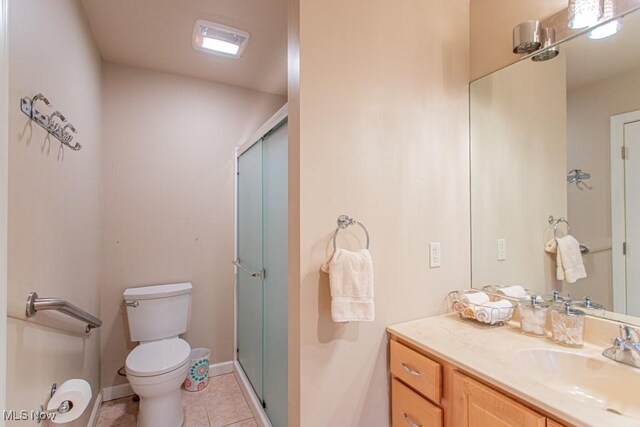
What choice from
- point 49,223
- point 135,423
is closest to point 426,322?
point 49,223

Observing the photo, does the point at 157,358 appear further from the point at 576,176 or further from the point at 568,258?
the point at 576,176

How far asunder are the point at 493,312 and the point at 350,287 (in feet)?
2.30

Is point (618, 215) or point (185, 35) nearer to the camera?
point (618, 215)

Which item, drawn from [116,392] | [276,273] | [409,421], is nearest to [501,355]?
[409,421]

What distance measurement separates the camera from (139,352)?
1978mm

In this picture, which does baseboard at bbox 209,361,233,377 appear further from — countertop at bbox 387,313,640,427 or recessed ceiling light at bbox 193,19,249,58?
recessed ceiling light at bbox 193,19,249,58

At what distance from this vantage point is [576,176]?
127cm

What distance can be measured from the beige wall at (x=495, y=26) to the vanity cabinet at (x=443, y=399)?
1457 mm

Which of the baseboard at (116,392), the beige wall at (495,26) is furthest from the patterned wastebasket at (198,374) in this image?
the beige wall at (495,26)

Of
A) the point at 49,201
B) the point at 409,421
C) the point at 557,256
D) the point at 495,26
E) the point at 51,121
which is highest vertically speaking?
the point at 495,26

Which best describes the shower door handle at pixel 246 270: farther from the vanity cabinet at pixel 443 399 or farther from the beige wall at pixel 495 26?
the beige wall at pixel 495 26

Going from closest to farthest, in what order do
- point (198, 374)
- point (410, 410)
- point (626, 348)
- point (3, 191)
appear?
point (3, 191) < point (626, 348) < point (410, 410) < point (198, 374)

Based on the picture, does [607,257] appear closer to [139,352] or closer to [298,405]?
[298,405]

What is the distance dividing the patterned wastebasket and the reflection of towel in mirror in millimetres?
2481
